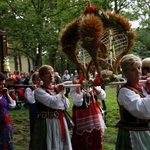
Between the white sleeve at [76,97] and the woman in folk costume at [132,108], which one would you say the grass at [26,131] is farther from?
the woman in folk costume at [132,108]

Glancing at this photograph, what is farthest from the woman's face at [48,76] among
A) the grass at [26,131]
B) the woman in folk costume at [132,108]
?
the grass at [26,131]

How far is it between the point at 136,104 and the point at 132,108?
0.20 feet

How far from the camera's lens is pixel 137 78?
3229mm

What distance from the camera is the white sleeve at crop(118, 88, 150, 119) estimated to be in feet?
9.93

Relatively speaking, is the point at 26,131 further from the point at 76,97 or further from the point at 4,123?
the point at 76,97

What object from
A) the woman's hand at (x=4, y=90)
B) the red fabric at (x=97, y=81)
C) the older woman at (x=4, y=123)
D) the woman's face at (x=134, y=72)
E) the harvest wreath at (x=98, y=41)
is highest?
the harvest wreath at (x=98, y=41)

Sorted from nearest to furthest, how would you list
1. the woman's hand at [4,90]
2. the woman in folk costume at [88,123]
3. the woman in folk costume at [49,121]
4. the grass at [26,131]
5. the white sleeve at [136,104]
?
the white sleeve at [136,104] → the woman in folk costume at [49,121] → the woman's hand at [4,90] → the woman in folk costume at [88,123] → the grass at [26,131]

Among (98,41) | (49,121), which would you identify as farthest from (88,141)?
(98,41)

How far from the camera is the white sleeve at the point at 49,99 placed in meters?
4.42

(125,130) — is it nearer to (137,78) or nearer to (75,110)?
(137,78)

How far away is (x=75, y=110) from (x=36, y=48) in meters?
7.11

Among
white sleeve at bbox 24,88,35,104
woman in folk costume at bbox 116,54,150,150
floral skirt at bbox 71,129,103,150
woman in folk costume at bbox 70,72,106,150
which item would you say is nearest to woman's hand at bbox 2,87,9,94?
white sleeve at bbox 24,88,35,104

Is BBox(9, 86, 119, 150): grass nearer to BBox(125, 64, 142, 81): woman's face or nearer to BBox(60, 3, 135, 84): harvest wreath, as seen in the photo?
BBox(60, 3, 135, 84): harvest wreath

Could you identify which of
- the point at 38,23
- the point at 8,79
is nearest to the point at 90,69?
the point at 8,79
